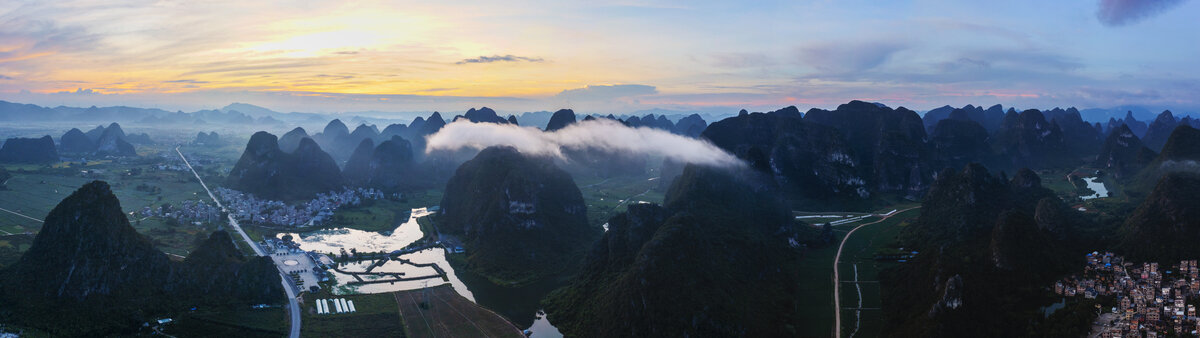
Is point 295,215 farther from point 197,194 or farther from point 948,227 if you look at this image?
point 948,227

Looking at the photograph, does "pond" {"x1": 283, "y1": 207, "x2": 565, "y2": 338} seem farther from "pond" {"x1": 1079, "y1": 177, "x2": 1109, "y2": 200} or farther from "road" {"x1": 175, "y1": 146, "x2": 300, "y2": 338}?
"pond" {"x1": 1079, "y1": 177, "x2": 1109, "y2": 200}

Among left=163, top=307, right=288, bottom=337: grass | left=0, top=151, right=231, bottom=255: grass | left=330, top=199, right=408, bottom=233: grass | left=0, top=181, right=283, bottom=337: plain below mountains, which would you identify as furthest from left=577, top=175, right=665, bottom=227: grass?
left=0, top=151, right=231, bottom=255: grass

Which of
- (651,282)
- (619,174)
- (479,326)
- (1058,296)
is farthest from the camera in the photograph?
(619,174)

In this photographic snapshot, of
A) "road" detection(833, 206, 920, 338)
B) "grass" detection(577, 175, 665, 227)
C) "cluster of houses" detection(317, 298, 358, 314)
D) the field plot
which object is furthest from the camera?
"grass" detection(577, 175, 665, 227)

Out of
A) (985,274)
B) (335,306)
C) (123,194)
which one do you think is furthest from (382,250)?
(123,194)

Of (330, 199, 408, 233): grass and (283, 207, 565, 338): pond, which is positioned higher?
(330, 199, 408, 233): grass

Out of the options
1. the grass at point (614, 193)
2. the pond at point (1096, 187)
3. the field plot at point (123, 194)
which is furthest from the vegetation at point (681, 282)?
the pond at point (1096, 187)

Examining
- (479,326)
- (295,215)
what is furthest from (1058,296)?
(295,215)

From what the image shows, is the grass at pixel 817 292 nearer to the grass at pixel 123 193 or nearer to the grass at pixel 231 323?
the grass at pixel 231 323
